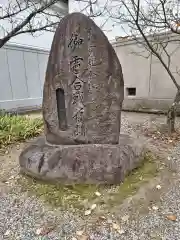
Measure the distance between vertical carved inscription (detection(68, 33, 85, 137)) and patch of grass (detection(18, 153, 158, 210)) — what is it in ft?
2.55

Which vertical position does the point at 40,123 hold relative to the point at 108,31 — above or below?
below

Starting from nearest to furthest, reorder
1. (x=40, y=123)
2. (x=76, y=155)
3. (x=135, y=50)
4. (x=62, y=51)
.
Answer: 1. (x=76, y=155)
2. (x=62, y=51)
3. (x=40, y=123)
4. (x=135, y=50)

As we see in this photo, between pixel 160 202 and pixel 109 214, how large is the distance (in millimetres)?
664

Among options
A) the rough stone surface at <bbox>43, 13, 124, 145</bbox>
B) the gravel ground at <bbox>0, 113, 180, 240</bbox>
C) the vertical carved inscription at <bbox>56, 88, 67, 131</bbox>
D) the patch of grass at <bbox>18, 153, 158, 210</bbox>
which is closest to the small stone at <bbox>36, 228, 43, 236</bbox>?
the gravel ground at <bbox>0, 113, 180, 240</bbox>

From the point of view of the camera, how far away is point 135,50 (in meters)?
8.12

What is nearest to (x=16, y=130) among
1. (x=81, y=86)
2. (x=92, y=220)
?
(x=81, y=86)

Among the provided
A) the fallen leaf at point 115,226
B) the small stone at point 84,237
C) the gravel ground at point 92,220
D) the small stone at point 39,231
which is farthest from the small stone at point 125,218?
the small stone at point 39,231

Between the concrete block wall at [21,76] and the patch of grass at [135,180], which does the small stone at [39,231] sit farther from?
the concrete block wall at [21,76]

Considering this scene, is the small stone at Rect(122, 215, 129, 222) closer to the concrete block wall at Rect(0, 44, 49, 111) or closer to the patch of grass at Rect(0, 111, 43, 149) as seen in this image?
the patch of grass at Rect(0, 111, 43, 149)

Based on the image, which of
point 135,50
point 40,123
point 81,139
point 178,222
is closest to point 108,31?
point 135,50

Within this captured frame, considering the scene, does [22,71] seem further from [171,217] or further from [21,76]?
[171,217]

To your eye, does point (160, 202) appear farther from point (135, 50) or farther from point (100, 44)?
point (135, 50)

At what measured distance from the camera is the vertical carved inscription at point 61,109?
322cm

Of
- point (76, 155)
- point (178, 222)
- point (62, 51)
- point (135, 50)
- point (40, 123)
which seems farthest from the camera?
point (135, 50)
